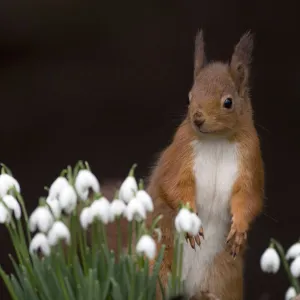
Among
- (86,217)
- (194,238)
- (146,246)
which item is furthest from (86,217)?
(194,238)

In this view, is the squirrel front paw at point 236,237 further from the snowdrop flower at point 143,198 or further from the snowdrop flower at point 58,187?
the snowdrop flower at point 58,187

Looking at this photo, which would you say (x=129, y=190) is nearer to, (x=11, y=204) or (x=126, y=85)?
(x=11, y=204)

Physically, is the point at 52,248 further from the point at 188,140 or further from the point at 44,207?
the point at 188,140

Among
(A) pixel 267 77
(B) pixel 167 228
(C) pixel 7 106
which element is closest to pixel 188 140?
(B) pixel 167 228

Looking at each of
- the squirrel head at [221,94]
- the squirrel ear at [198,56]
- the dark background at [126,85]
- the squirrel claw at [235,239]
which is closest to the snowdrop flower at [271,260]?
the squirrel claw at [235,239]

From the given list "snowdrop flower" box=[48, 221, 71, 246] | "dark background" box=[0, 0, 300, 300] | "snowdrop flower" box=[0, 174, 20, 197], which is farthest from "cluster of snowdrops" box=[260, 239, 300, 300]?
"dark background" box=[0, 0, 300, 300]
